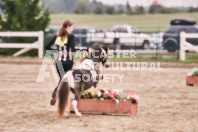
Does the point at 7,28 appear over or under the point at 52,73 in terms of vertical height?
over

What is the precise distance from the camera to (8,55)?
88.6ft

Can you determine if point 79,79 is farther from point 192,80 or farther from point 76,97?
point 192,80

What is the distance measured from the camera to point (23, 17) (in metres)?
27.4

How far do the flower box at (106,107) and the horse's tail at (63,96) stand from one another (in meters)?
0.78

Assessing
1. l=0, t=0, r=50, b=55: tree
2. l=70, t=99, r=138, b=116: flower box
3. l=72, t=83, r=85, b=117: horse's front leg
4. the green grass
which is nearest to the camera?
l=72, t=83, r=85, b=117: horse's front leg

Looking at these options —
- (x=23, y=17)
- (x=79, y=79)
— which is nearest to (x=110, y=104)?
(x=79, y=79)

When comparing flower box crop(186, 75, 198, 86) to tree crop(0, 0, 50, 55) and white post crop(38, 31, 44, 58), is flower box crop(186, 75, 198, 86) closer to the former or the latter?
white post crop(38, 31, 44, 58)

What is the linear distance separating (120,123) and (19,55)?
17779mm

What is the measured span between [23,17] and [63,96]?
1859 centimetres

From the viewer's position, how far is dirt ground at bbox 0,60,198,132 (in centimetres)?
896

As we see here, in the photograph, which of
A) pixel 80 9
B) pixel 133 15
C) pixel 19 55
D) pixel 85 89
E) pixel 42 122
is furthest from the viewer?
pixel 80 9

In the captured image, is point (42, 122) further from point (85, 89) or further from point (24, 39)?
point (24, 39)

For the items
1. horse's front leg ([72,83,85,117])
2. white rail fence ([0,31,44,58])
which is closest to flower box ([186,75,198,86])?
horse's front leg ([72,83,85,117])

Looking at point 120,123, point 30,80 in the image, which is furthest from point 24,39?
point 120,123
